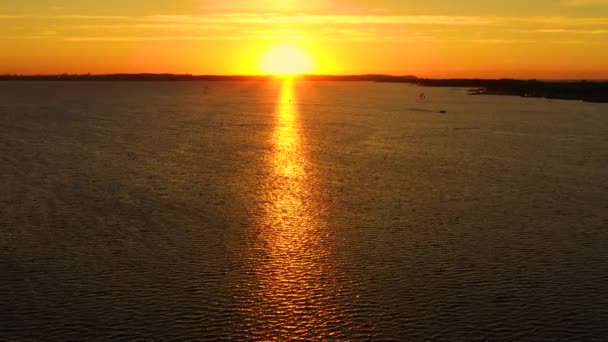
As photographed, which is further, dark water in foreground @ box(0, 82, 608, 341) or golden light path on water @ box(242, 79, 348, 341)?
dark water in foreground @ box(0, 82, 608, 341)

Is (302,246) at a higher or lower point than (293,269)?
higher

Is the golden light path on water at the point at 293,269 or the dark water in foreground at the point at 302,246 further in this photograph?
the dark water in foreground at the point at 302,246

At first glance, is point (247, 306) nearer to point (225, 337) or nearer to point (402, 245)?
point (225, 337)

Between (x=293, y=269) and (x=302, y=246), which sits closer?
(x=293, y=269)
